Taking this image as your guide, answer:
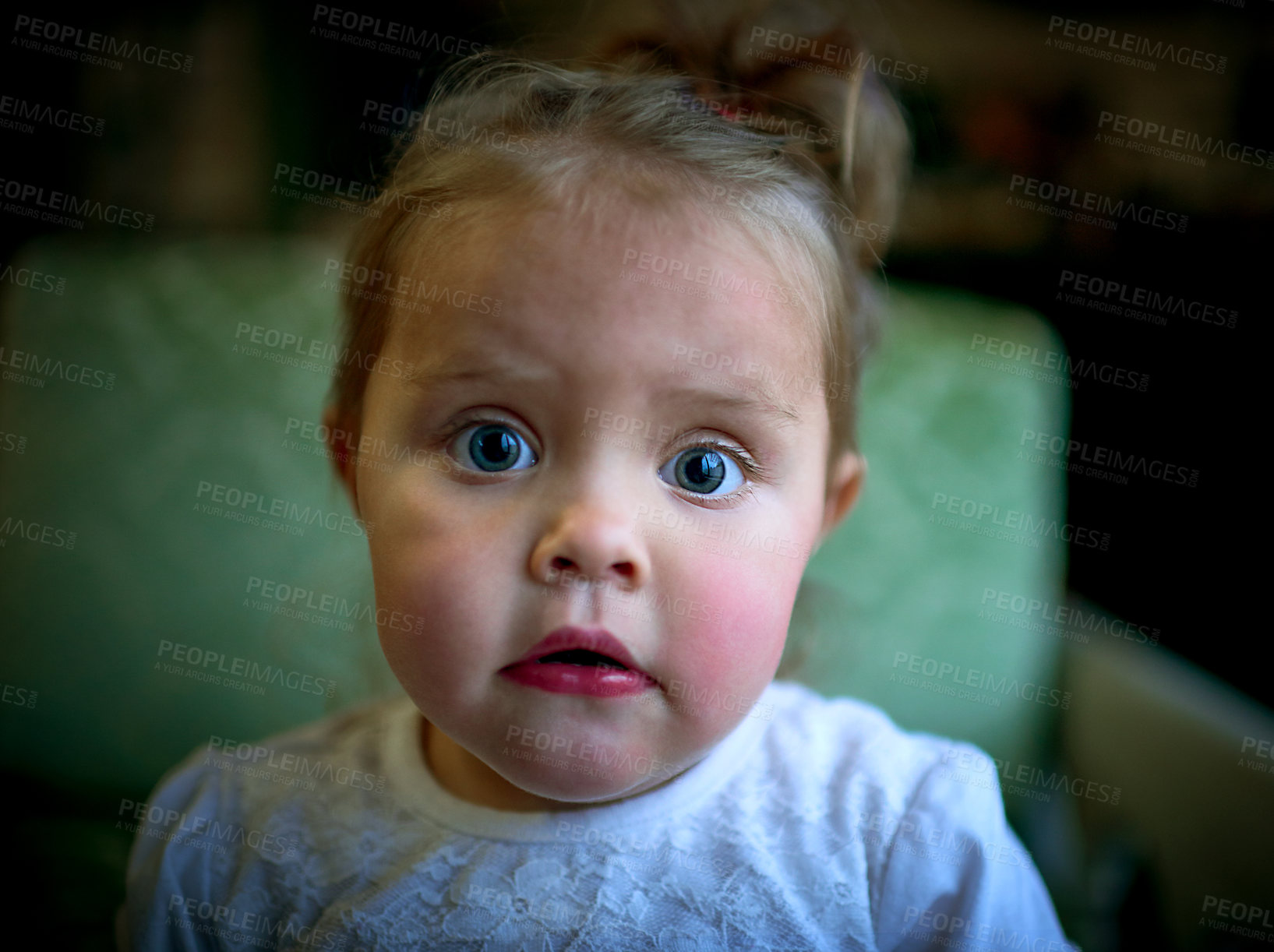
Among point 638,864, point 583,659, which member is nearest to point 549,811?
point 638,864

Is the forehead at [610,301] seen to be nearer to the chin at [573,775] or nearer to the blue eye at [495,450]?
the blue eye at [495,450]

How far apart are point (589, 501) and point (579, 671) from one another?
0.39 feet

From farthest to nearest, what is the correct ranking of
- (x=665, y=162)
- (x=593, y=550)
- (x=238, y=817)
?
1. (x=238, y=817)
2. (x=665, y=162)
3. (x=593, y=550)

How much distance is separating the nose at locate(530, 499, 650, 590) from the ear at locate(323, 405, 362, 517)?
1.02ft

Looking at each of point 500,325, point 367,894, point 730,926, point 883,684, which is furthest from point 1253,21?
point 367,894

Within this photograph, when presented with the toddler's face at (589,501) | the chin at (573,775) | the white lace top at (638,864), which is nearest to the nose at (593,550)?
the toddler's face at (589,501)

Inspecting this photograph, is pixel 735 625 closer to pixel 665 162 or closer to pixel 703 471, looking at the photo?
pixel 703 471

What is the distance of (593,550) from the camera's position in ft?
1.81

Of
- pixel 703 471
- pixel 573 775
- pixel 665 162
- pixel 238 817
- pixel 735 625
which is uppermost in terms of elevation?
pixel 665 162

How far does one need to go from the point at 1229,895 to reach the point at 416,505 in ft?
3.15

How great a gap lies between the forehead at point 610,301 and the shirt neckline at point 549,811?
306 mm

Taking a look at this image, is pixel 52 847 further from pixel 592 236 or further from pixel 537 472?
pixel 592 236

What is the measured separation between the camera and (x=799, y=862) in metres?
0.71

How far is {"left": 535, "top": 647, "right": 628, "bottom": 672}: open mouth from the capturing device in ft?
1.94
